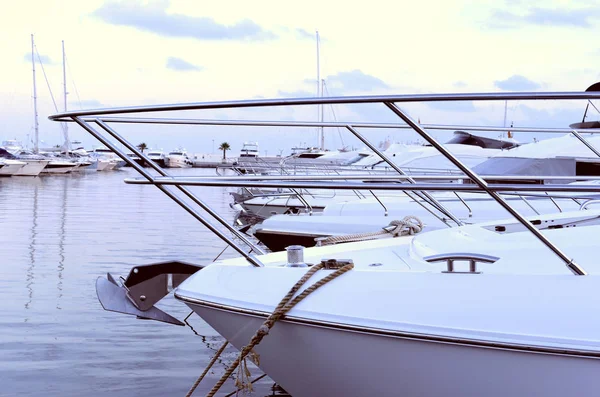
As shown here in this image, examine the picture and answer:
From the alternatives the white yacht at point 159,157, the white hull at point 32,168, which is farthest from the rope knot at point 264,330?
the white yacht at point 159,157

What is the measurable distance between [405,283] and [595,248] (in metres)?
1.11

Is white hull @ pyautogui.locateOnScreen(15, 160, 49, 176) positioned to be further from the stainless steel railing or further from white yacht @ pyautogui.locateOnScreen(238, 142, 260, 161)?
the stainless steel railing

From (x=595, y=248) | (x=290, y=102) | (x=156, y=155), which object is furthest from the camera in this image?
(x=156, y=155)

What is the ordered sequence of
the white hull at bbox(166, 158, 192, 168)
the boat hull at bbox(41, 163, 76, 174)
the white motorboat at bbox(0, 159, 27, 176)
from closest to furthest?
1. the white motorboat at bbox(0, 159, 27, 176)
2. the boat hull at bbox(41, 163, 76, 174)
3. the white hull at bbox(166, 158, 192, 168)

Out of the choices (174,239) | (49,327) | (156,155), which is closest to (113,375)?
(49,327)

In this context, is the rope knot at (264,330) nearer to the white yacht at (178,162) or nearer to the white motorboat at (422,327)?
the white motorboat at (422,327)

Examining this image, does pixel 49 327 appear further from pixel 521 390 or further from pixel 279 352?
pixel 521 390

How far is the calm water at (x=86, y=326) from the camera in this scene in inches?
196

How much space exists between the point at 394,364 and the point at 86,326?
401 cm

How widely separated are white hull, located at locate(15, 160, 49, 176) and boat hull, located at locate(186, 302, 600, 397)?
3952 cm

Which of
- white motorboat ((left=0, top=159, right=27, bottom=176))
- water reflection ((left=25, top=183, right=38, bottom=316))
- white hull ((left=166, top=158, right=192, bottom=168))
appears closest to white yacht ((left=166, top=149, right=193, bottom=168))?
white hull ((left=166, top=158, right=192, bottom=168))

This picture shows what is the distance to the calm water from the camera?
196 inches

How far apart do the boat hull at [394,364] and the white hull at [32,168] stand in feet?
130

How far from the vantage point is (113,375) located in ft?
16.7
